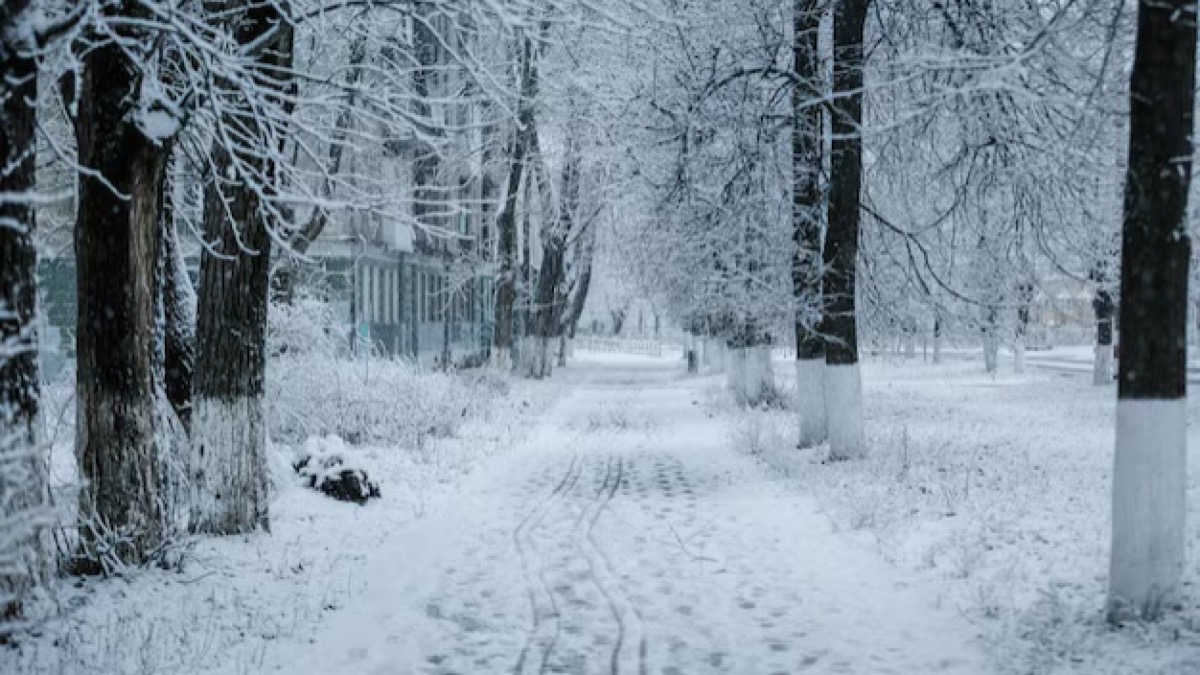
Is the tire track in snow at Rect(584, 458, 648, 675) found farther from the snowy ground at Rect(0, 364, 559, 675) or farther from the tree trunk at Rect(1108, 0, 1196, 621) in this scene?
the tree trunk at Rect(1108, 0, 1196, 621)

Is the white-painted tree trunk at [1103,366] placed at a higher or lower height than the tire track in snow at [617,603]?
higher

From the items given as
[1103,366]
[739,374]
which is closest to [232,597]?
[739,374]

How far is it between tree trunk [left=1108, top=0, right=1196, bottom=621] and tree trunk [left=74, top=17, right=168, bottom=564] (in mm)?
6259

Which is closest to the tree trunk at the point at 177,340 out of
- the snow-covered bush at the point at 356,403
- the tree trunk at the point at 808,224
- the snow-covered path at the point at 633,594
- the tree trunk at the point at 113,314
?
the snow-covered path at the point at 633,594

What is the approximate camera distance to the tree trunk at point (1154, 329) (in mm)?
5852

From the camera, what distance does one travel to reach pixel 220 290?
332 inches

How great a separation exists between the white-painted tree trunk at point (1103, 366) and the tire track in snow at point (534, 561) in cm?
2492

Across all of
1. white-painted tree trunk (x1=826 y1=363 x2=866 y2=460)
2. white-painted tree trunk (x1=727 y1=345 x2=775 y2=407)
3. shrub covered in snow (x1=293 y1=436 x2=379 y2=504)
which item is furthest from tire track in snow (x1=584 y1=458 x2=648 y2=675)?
white-painted tree trunk (x1=727 y1=345 x2=775 y2=407)

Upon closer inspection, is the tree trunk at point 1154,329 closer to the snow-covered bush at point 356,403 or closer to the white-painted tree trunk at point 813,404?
the white-painted tree trunk at point 813,404

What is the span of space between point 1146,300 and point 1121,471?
106 cm

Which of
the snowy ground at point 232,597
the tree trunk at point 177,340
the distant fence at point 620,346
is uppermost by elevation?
the tree trunk at point 177,340

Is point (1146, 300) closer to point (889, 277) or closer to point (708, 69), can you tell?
point (708, 69)

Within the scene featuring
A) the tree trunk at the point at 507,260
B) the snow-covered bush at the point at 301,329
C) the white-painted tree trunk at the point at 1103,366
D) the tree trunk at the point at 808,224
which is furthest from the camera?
the white-painted tree trunk at the point at 1103,366

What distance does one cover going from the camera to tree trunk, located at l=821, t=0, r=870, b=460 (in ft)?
44.5
